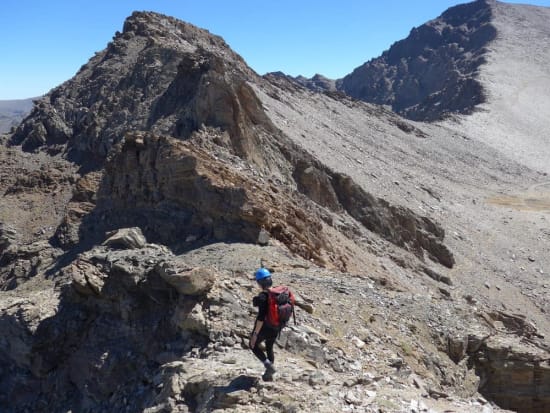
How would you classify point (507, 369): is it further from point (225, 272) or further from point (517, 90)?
point (517, 90)

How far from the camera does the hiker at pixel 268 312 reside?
7727 mm

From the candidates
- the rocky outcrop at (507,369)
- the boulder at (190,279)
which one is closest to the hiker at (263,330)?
the boulder at (190,279)

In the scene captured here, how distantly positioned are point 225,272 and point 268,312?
16.0ft

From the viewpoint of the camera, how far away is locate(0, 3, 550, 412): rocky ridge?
9336mm

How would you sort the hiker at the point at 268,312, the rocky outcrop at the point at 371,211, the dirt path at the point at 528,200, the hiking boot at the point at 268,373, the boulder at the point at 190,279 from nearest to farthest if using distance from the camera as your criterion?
the hiker at the point at 268,312 < the hiking boot at the point at 268,373 < the boulder at the point at 190,279 < the rocky outcrop at the point at 371,211 < the dirt path at the point at 528,200

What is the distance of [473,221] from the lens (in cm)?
3569

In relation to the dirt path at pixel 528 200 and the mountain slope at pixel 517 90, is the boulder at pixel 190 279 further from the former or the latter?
the mountain slope at pixel 517 90

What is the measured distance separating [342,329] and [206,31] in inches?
1787

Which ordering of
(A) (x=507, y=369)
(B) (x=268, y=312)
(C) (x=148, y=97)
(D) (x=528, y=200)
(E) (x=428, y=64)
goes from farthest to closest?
(E) (x=428, y=64) < (D) (x=528, y=200) < (C) (x=148, y=97) < (A) (x=507, y=369) < (B) (x=268, y=312)

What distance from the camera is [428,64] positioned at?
141000 millimetres

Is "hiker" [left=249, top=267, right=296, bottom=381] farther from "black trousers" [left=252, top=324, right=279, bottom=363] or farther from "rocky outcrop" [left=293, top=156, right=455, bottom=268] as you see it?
"rocky outcrop" [left=293, top=156, right=455, bottom=268]

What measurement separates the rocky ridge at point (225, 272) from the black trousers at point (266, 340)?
345 mm

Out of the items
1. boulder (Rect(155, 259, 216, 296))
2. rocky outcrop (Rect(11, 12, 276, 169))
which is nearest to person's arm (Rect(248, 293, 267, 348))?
boulder (Rect(155, 259, 216, 296))

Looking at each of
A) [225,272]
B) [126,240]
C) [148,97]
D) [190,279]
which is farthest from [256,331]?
[148,97]
